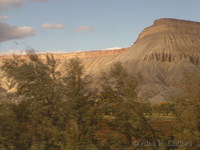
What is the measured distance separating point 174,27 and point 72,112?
404ft

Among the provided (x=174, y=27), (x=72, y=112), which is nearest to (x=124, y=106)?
(x=72, y=112)

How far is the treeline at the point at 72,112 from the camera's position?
1241 cm

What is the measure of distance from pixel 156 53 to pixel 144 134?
317ft

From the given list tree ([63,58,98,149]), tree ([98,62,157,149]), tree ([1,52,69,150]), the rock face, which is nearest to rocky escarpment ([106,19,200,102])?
the rock face

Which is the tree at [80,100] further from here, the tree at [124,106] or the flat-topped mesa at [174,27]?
the flat-topped mesa at [174,27]

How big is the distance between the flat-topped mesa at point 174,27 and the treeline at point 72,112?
4584 inches

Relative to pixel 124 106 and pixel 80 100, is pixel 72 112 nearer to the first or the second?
pixel 80 100

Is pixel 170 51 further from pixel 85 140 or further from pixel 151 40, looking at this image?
pixel 85 140

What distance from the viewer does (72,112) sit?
1359 centimetres

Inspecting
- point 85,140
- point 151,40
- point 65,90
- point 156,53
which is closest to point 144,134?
point 85,140

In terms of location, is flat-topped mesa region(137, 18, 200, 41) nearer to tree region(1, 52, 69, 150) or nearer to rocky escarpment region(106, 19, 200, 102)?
rocky escarpment region(106, 19, 200, 102)

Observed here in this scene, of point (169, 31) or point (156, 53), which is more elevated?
point (169, 31)

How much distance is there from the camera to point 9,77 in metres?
14.7

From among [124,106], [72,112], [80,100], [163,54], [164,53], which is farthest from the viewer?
[164,53]
